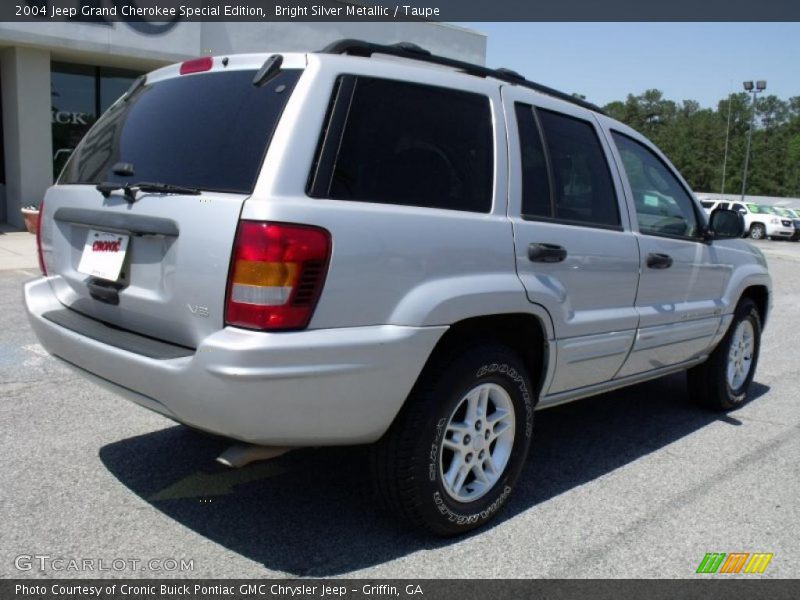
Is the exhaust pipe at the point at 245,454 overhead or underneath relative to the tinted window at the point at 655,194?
underneath

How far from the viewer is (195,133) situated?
2926mm

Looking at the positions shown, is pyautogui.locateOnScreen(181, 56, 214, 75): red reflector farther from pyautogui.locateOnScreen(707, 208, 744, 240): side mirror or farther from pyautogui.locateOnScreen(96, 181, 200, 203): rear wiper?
pyautogui.locateOnScreen(707, 208, 744, 240): side mirror

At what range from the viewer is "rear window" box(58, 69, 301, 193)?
2.71 meters

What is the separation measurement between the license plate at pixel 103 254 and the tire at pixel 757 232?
109 ft

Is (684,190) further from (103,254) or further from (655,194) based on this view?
(103,254)

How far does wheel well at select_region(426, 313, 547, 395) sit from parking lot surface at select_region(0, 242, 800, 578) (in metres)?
0.67

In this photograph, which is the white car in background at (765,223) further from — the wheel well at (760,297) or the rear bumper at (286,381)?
the rear bumper at (286,381)

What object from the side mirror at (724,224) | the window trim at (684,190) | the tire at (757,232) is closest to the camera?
the window trim at (684,190)

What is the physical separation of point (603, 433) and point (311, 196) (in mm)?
2856

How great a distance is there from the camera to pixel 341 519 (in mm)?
3252

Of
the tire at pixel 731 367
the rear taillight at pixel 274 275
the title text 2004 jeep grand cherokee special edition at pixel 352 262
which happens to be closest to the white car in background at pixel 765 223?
the tire at pixel 731 367

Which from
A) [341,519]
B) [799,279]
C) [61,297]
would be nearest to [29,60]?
[61,297]

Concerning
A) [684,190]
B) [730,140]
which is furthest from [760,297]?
[730,140]

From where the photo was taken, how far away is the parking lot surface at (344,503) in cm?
291
